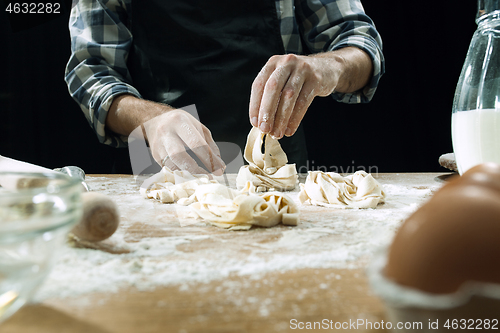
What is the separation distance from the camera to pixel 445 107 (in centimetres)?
386

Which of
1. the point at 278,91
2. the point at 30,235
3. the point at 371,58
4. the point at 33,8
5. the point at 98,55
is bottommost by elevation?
the point at 30,235

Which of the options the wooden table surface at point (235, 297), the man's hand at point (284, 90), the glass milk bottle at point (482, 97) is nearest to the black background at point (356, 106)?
the man's hand at point (284, 90)

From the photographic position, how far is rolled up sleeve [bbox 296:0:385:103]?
2.06 meters

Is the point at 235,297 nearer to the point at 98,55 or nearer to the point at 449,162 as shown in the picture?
the point at 449,162

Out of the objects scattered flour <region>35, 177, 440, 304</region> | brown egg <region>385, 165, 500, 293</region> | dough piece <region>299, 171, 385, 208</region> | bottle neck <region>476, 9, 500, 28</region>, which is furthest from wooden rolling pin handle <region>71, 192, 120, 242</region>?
bottle neck <region>476, 9, 500, 28</region>

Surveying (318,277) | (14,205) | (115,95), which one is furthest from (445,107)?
(14,205)

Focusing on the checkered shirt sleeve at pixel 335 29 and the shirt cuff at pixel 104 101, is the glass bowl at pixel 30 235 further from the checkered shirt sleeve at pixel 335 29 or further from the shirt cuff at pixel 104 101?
the checkered shirt sleeve at pixel 335 29

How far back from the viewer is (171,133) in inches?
66.5

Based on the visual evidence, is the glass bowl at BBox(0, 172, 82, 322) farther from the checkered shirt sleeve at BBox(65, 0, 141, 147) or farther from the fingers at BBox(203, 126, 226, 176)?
the checkered shirt sleeve at BBox(65, 0, 141, 147)

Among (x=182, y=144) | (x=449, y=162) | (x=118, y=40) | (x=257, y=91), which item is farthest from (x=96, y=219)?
(x=118, y=40)

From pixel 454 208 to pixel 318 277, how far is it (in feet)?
0.95

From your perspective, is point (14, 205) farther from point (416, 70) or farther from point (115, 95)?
point (416, 70)

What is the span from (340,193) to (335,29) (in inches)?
52.5

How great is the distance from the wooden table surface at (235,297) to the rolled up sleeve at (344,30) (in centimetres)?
144
